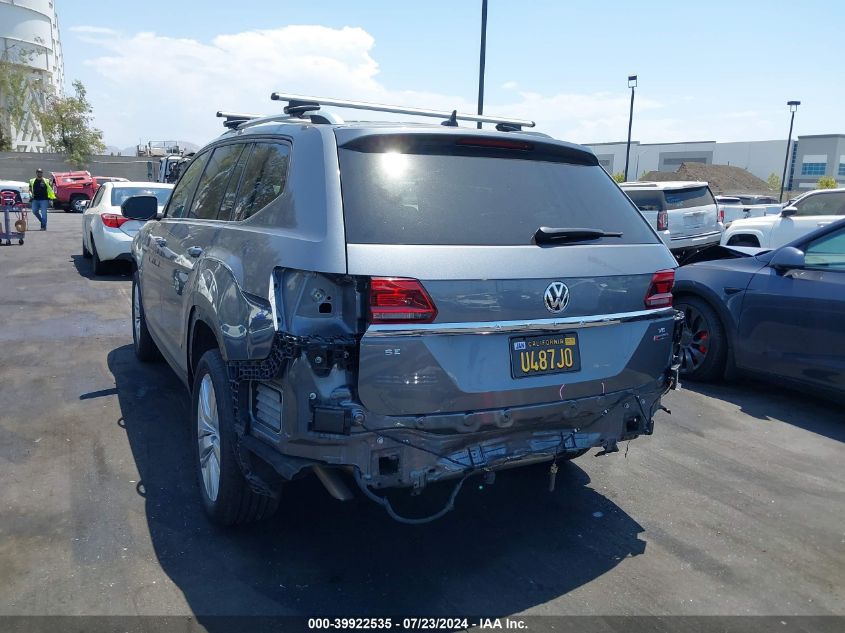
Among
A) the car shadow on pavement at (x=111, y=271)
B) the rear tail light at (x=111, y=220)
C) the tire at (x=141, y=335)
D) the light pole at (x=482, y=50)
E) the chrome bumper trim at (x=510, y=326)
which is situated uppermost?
the light pole at (x=482, y=50)

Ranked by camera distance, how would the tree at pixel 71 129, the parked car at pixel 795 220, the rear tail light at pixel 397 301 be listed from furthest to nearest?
1. the tree at pixel 71 129
2. the parked car at pixel 795 220
3. the rear tail light at pixel 397 301

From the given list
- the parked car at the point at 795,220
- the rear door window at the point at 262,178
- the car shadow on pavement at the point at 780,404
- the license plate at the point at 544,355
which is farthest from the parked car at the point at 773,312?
the parked car at the point at 795,220

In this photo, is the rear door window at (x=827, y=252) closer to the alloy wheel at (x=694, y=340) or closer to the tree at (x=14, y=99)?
the alloy wheel at (x=694, y=340)

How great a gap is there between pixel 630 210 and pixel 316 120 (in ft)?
5.37

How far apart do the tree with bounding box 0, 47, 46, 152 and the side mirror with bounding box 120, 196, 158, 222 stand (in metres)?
64.0

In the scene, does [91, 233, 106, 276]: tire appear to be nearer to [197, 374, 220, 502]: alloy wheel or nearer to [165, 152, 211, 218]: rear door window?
[165, 152, 211, 218]: rear door window

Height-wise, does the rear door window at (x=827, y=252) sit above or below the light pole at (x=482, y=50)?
below

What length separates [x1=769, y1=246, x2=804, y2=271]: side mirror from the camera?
5.53m

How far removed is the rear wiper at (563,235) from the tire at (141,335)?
13.7ft

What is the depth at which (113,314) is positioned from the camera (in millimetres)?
8883

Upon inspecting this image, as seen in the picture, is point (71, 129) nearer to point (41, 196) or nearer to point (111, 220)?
point (41, 196)

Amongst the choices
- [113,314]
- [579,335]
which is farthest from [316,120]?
[113,314]

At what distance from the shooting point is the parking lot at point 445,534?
3010 mm

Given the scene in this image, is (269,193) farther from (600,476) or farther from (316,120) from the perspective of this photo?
(600,476)
